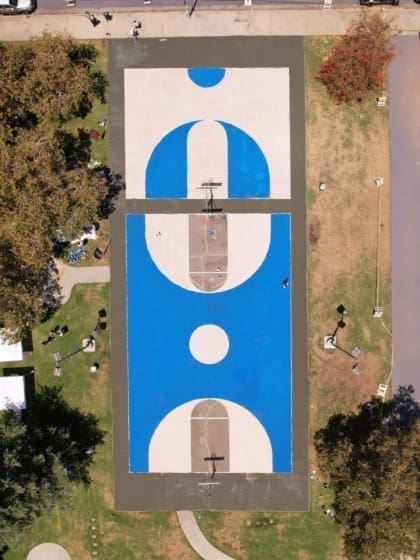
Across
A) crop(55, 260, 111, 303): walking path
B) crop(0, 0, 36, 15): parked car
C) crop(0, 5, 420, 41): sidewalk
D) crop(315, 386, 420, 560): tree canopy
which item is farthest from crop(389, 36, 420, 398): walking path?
crop(0, 0, 36, 15): parked car

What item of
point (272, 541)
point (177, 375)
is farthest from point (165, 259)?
point (272, 541)

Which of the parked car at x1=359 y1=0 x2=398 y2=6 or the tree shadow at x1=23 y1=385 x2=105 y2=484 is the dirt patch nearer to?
the parked car at x1=359 y1=0 x2=398 y2=6

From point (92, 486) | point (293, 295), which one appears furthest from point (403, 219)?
point (92, 486)

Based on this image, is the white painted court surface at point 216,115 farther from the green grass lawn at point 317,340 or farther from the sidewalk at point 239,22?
the sidewalk at point 239,22

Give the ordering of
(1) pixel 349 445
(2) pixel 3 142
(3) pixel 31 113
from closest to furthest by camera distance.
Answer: (2) pixel 3 142 < (1) pixel 349 445 < (3) pixel 31 113

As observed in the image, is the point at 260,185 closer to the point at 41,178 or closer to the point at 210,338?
the point at 210,338
